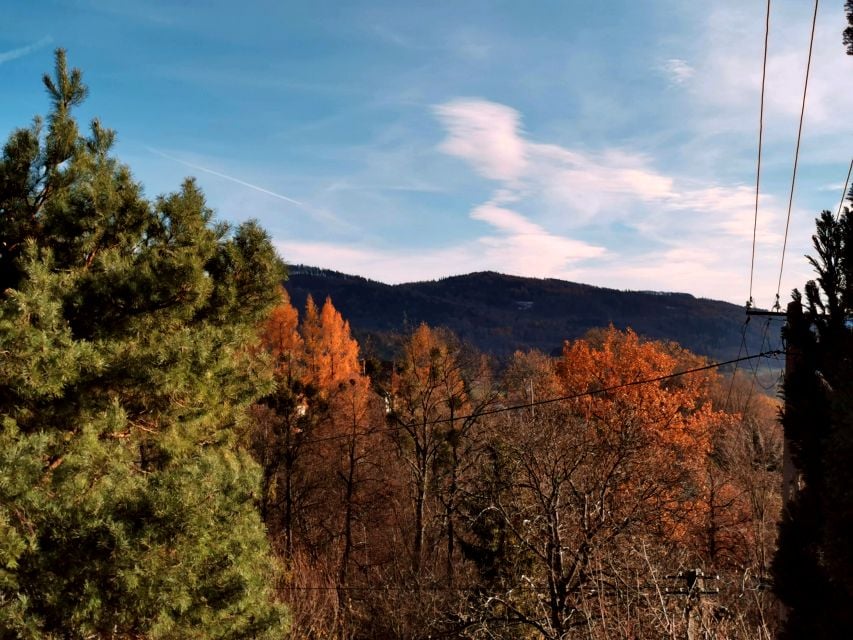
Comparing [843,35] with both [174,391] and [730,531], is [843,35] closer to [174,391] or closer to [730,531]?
[174,391]

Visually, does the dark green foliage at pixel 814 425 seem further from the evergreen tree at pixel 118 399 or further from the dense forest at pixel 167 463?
the evergreen tree at pixel 118 399

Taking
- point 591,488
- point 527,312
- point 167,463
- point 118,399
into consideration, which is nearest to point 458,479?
point 591,488

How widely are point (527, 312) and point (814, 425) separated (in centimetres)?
18165

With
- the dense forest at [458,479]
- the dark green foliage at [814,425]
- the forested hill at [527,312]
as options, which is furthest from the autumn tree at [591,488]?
the forested hill at [527,312]

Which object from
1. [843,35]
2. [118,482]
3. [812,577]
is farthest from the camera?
[118,482]

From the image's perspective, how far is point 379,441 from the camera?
27.1 metres

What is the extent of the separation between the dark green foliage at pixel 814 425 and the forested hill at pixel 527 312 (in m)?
131

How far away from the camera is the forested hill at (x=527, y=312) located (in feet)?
474

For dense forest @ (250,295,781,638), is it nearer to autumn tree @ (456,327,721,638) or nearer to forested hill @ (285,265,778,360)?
autumn tree @ (456,327,721,638)

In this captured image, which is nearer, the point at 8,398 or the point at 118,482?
the point at 118,482

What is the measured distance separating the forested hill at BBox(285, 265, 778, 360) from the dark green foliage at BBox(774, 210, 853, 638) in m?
131

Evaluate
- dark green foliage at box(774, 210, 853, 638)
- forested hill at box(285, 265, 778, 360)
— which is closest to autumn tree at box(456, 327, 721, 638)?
dark green foliage at box(774, 210, 853, 638)

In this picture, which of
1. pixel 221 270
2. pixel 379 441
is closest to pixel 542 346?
pixel 379 441

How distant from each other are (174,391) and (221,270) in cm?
226
